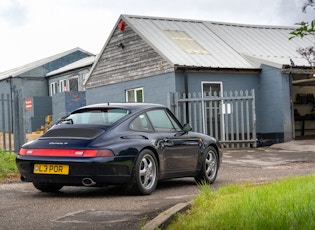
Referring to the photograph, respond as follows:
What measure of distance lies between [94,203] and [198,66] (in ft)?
48.0

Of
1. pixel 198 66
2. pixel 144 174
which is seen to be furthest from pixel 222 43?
pixel 144 174

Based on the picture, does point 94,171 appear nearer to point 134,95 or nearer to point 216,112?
point 216,112

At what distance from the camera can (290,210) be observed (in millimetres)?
6023

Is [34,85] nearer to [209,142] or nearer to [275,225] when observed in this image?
[209,142]

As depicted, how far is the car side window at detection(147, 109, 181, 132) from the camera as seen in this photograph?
32.2 ft

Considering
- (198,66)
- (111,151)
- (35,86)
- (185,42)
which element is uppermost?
(185,42)

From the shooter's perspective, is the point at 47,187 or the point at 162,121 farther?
the point at 162,121

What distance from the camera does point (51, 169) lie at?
344 inches

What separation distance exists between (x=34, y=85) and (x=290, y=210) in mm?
35115

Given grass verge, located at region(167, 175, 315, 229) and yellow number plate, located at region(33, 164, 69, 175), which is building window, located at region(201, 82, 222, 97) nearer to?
yellow number plate, located at region(33, 164, 69, 175)

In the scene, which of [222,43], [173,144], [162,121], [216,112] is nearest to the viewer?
[173,144]

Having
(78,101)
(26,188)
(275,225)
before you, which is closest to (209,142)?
(26,188)

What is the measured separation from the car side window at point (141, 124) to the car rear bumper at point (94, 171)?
2.38 feet

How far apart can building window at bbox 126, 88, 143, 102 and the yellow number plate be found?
16.0 metres
